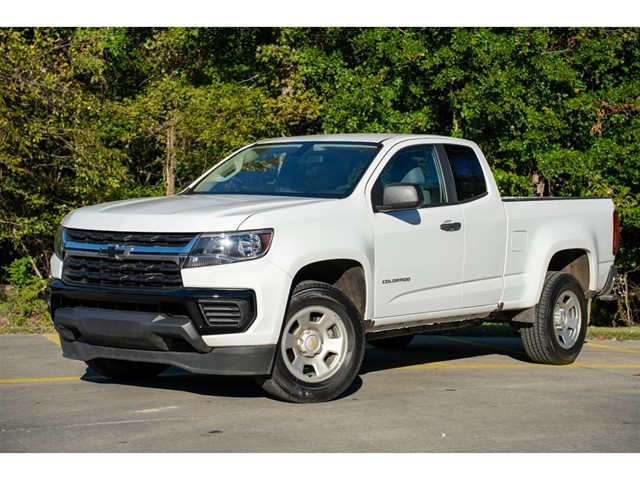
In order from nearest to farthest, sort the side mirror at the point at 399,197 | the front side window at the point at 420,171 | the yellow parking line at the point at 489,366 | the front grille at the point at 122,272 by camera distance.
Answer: the front grille at the point at 122,272
the side mirror at the point at 399,197
the front side window at the point at 420,171
the yellow parking line at the point at 489,366

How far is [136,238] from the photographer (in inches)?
322

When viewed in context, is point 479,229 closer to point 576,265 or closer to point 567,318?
point 567,318

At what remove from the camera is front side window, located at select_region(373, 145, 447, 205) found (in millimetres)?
9500

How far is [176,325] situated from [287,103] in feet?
54.2

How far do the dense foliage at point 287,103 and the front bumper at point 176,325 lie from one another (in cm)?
1077

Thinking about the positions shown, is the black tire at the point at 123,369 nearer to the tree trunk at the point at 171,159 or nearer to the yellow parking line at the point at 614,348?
the yellow parking line at the point at 614,348

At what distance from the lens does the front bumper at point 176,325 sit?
312 inches

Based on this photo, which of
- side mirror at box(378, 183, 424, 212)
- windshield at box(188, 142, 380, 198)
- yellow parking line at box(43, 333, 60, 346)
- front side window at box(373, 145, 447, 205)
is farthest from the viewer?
yellow parking line at box(43, 333, 60, 346)

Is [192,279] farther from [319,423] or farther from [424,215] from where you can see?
[424,215]

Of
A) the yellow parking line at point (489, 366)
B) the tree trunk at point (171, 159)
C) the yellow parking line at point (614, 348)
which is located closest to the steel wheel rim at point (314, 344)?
the yellow parking line at point (489, 366)

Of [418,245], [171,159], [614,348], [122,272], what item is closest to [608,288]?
[614,348]

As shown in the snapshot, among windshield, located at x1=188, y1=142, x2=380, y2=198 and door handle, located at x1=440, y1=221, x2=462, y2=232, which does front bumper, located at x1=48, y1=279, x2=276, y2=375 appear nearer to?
windshield, located at x1=188, y1=142, x2=380, y2=198

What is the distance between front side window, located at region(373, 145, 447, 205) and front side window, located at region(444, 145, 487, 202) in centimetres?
19

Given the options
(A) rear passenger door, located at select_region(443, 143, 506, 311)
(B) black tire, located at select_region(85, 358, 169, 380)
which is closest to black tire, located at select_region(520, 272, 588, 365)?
(A) rear passenger door, located at select_region(443, 143, 506, 311)
